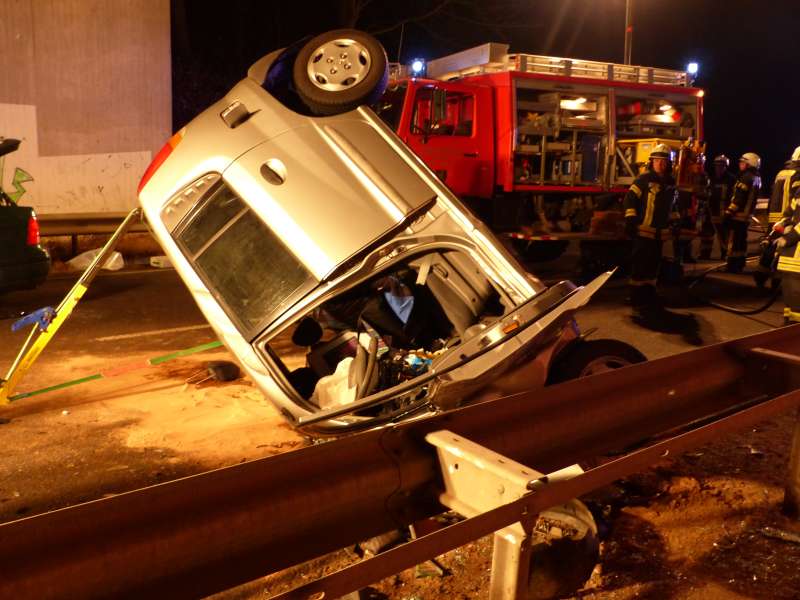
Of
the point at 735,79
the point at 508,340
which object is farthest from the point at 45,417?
the point at 735,79

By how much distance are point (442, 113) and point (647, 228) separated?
259 cm

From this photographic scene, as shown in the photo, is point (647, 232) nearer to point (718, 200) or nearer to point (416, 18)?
point (718, 200)

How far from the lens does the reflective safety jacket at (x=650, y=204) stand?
8453 millimetres

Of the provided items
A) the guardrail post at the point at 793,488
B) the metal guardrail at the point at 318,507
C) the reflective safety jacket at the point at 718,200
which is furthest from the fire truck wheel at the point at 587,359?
the reflective safety jacket at the point at 718,200

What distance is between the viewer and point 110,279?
9797 millimetres

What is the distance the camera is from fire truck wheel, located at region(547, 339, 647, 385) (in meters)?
3.98

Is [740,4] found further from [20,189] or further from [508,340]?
[508,340]

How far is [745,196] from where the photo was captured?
38.3ft

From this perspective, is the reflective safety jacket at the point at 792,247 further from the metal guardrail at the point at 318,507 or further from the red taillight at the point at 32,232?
the red taillight at the point at 32,232

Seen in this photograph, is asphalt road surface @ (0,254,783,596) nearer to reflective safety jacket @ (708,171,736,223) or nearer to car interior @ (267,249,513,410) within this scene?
car interior @ (267,249,513,410)

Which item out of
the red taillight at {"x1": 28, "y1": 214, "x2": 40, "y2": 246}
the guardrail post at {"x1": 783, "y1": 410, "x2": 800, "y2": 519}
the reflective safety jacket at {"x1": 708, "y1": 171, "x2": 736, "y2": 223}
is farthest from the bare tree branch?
the guardrail post at {"x1": 783, "y1": 410, "x2": 800, "y2": 519}

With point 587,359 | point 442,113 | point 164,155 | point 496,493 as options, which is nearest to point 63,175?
point 442,113

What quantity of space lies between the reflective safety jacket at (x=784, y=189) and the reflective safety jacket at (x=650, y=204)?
115 cm

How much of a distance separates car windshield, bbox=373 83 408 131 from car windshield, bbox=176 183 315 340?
5.47 m
